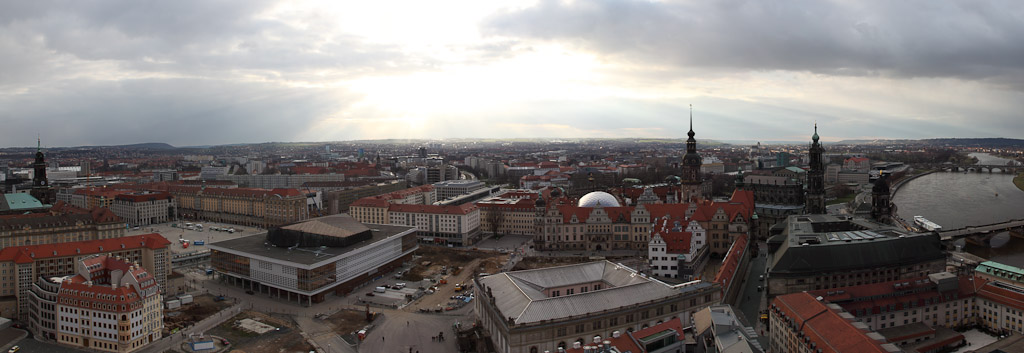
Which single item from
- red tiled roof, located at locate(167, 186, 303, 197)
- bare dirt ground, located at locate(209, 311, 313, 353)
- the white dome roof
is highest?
the white dome roof

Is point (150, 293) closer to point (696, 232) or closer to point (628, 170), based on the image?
point (696, 232)

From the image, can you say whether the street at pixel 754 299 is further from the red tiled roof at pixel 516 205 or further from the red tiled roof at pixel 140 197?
the red tiled roof at pixel 140 197

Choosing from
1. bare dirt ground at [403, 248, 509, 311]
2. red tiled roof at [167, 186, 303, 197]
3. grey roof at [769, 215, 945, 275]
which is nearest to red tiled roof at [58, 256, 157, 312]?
bare dirt ground at [403, 248, 509, 311]

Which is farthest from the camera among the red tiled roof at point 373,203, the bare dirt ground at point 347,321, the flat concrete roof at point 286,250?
the red tiled roof at point 373,203

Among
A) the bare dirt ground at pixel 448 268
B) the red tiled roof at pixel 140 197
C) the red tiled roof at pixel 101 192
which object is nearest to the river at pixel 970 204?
the bare dirt ground at pixel 448 268

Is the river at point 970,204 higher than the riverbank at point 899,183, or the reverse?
the riverbank at point 899,183

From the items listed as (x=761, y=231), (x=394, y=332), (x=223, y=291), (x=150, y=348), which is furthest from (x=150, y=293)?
(x=761, y=231)

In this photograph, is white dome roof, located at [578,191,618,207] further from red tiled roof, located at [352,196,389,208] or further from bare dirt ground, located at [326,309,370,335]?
bare dirt ground, located at [326,309,370,335]
